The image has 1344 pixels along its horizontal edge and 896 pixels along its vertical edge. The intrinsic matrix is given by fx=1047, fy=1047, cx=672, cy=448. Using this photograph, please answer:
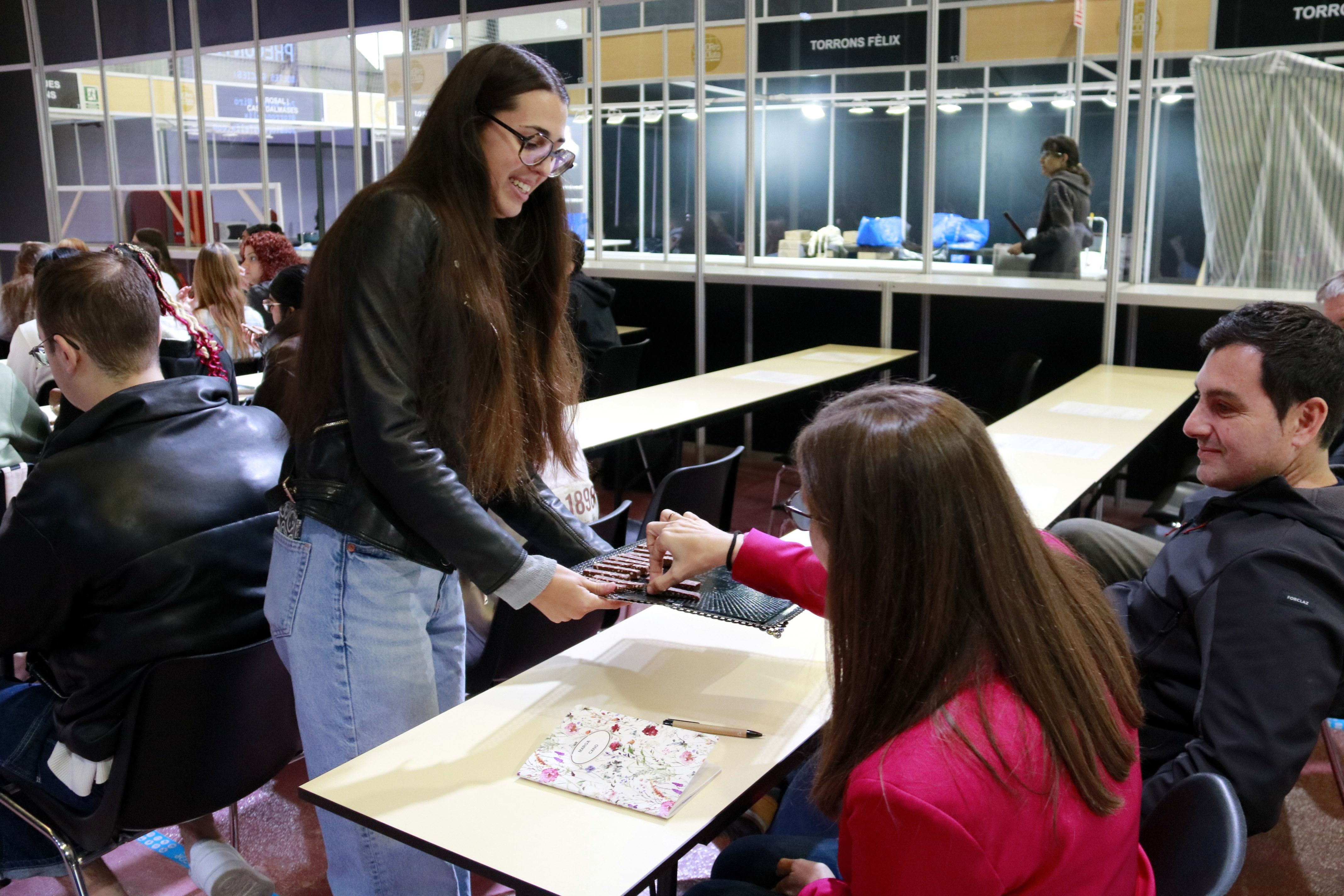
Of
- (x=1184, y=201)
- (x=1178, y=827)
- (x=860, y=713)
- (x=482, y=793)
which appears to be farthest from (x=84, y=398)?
(x=1184, y=201)

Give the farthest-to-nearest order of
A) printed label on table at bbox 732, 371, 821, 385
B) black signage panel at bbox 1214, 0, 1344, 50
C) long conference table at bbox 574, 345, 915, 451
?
black signage panel at bbox 1214, 0, 1344, 50 < printed label on table at bbox 732, 371, 821, 385 < long conference table at bbox 574, 345, 915, 451

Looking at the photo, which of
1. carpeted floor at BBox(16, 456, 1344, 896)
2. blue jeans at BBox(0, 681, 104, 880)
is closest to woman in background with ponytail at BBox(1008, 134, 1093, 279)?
carpeted floor at BBox(16, 456, 1344, 896)

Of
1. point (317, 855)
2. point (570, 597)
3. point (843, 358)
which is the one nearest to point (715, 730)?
point (570, 597)

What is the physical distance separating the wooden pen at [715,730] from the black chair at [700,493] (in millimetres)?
1078

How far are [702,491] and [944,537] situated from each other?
1907 mm

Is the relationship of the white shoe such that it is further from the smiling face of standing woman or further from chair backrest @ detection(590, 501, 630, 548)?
the smiling face of standing woman

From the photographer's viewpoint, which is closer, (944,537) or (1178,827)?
(944,537)

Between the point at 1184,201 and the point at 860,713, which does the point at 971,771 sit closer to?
the point at 860,713

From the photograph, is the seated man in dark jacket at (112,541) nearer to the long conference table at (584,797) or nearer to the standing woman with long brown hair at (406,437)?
the standing woman with long brown hair at (406,437)

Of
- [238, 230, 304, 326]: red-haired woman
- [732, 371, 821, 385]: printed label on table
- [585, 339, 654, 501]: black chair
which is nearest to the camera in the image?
[732, 371, 821, 385]: printed label on table

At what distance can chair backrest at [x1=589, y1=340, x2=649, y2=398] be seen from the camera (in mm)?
4797

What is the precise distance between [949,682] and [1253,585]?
2.65 ft

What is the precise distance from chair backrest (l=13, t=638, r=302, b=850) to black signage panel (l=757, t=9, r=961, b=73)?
211 inches

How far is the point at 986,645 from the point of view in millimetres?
974
